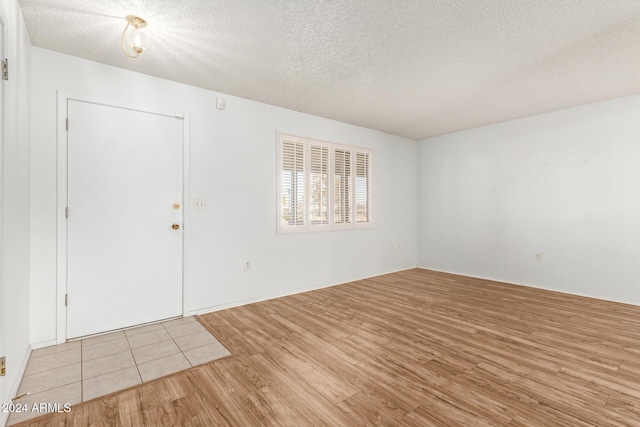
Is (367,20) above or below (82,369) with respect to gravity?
above

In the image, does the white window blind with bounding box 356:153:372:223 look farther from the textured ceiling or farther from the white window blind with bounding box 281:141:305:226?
the textured ceiling

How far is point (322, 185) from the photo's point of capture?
4.50 meters

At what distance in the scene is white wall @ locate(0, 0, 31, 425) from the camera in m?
1.66

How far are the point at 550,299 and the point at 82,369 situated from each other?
16.5 ft

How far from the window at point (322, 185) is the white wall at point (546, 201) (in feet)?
5.44

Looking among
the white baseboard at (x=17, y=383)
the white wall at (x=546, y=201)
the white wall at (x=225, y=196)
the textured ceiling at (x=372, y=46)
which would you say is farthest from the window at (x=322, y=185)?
the white baseboard at (x=17, y=383)

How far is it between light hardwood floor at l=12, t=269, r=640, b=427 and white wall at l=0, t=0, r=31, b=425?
56 centimetres

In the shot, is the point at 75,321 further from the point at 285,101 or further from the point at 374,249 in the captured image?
the point at 374,249

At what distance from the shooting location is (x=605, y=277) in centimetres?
385

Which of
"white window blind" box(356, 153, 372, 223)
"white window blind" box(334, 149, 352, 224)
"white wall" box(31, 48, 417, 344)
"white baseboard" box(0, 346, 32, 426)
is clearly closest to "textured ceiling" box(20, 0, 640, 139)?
"white wall" box(31, 48, 417, 344)

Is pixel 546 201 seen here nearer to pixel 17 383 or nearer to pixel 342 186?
pixel 342 186

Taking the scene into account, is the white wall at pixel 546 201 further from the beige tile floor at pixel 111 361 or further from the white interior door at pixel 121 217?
the white interior door at pixel 121 217

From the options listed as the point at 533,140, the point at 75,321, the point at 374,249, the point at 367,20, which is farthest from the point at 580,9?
the point at 75,321

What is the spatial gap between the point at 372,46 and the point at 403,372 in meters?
2.60
